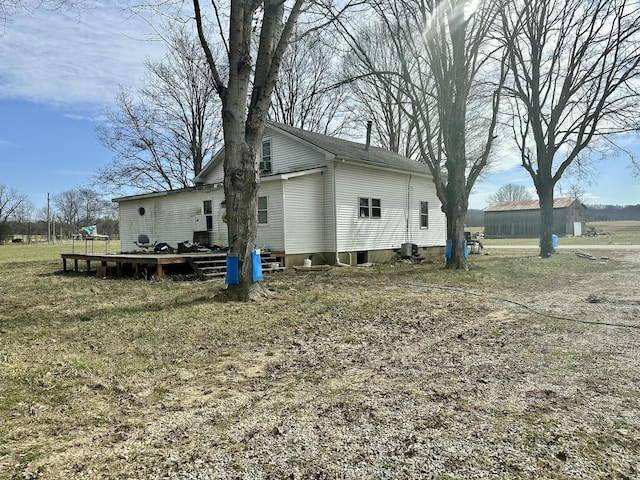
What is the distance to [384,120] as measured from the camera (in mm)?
29406

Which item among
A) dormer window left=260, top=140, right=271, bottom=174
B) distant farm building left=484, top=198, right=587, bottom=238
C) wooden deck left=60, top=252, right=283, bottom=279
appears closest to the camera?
wooden deck left=60, top=252, right=283, bottom=279

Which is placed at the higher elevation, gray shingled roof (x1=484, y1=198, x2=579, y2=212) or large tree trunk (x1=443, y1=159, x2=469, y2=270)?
gray shingled roof (x1=484, y1=198, x2=579, y2=212)

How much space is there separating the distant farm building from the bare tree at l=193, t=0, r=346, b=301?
45445mm

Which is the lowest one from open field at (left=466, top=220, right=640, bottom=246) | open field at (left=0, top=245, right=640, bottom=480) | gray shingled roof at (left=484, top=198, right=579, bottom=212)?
open field at (left=0, top=245, right=640, bottom=480)

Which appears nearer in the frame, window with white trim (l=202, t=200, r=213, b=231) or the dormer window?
window with white trim (l=202, t=200, r=213, b=231)

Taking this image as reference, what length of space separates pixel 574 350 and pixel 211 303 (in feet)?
18.8

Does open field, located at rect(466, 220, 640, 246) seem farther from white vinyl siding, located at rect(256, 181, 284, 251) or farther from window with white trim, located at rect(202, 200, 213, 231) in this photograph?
window with white trim, located at rect(202, 200, 213, 231)

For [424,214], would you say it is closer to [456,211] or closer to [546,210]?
[546,210]

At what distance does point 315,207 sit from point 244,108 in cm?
767

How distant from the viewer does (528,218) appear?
49.3m

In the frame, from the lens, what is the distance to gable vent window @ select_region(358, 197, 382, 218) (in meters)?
16.4

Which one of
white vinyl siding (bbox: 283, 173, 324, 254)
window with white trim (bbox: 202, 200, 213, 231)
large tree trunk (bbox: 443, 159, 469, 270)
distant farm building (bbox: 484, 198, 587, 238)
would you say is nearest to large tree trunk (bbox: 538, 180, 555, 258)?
large tree trunk (bbox: 443, 159, 469, 270)

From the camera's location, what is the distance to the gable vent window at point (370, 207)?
1641 centimetres

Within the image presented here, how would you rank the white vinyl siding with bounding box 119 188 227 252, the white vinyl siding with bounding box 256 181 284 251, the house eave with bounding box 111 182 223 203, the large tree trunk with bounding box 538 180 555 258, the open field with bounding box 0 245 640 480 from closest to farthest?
the open field with bounding box 0 245 640 480
the white vinyl siding with bounding box 256 181 284 251
the house eave with bounding box 111 182 223 203
the white vinyl siding with bounding box 119 188 227 252
the large tree trunk with bounding box 538 180 555 258
